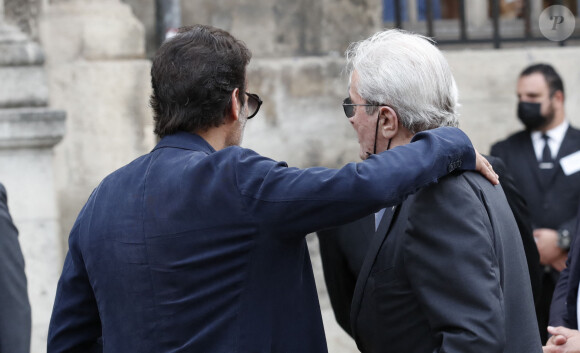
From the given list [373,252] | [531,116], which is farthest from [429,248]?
[531,116]

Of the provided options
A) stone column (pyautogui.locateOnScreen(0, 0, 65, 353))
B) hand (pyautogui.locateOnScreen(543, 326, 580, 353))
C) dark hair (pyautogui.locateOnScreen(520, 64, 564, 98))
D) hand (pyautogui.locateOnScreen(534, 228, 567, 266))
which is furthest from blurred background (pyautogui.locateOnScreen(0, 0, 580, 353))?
hand (pyautogui.locateOnScreen(543, 326, 580, 353))

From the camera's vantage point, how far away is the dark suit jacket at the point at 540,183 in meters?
5.07

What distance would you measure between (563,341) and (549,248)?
79.5 inches

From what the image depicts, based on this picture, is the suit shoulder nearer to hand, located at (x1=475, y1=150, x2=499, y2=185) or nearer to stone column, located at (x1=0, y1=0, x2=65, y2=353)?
hand, located at (x1=475, y1=150, x2=499, y2=185)

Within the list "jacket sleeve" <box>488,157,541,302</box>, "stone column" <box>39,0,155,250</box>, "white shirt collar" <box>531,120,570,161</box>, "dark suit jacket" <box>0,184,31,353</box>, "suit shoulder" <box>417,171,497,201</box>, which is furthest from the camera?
"white shirt collar" <box>531,120,570,161</box>

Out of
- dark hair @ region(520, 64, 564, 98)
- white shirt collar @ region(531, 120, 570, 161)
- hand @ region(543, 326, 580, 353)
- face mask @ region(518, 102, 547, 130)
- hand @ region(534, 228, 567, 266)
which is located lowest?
hand @ region(534, 228, 567, 266)

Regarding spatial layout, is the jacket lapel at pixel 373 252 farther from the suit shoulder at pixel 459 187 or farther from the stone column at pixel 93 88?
the stone column at pixel 93 88

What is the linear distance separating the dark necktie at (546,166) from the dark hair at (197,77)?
10.5 feet

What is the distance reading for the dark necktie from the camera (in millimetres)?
5191

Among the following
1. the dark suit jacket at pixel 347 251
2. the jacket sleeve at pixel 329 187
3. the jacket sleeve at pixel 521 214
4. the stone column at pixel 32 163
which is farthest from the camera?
the stone column at pixel 32 163

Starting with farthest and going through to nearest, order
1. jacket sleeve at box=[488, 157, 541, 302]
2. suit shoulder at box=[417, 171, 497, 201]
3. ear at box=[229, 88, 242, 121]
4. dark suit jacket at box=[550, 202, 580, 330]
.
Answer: jacket sleeve at box=[488, 157, 541, 302] < dark suit jacket at box=[550, 202, 580, 330] < ear at box=[229, 88, 242, 121] < suit shoulder at box=[417, 171, 497, 201]

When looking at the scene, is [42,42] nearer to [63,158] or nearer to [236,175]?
[63,158]

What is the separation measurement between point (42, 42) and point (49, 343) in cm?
302

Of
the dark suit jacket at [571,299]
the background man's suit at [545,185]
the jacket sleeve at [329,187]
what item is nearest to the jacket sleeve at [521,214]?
the dark suit jacket at [571,299]
